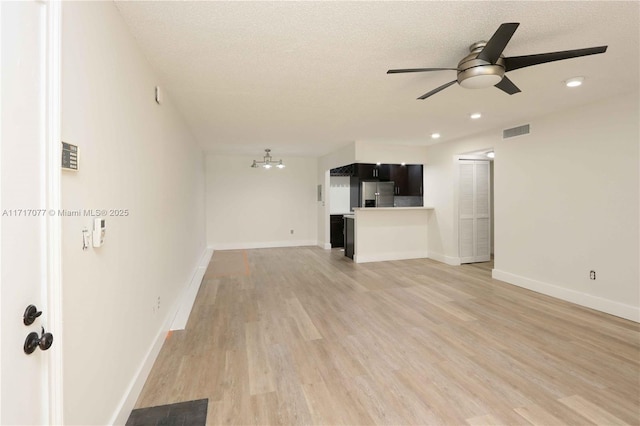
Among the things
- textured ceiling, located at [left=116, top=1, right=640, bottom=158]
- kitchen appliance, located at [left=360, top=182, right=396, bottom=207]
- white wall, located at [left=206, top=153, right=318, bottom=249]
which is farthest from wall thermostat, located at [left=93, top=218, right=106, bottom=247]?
kitchen appliance, located at [left=360, top=182, right=396, bottom=207]

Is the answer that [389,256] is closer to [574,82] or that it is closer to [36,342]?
[574,82]

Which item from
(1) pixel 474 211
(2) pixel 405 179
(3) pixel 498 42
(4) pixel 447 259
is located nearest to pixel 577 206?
(1) pixel 474 211

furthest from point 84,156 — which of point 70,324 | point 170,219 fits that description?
point 170,219

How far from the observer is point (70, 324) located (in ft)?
4.02

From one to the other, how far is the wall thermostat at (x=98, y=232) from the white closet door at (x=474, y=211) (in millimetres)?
5916

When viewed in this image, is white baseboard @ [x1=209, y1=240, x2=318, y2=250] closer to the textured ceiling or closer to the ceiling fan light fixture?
the textured ceiling

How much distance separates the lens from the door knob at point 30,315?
0.95 m

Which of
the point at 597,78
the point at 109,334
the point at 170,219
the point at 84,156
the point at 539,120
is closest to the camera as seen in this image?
the point at 84,156

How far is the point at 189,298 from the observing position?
3893 millimetres

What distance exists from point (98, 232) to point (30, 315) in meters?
0.57

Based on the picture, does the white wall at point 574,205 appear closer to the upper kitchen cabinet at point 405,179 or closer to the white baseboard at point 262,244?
the upper kitchen cabinet at point 405,179

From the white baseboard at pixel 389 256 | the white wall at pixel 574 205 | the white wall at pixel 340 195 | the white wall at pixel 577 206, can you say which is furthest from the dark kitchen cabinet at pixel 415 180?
the white wall at pixel 577 206

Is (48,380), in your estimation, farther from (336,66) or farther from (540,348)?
(540,348)

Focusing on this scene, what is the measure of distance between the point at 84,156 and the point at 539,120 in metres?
5.12
